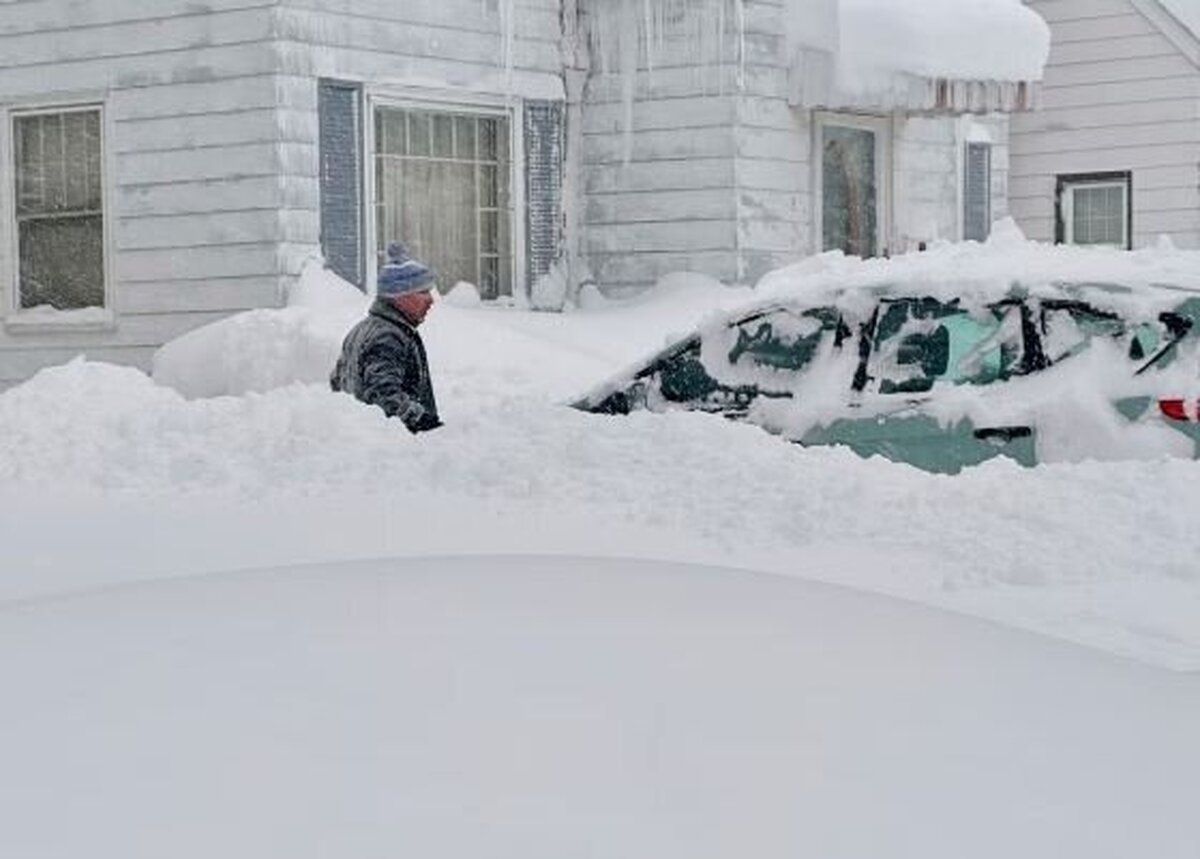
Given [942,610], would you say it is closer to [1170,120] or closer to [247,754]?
[247,754]

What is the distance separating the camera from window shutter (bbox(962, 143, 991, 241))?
20.6 meters

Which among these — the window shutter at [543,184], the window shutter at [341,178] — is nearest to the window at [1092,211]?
the window shutter at [543,184]

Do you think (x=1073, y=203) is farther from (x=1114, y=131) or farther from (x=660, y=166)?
(x=660, y=166)

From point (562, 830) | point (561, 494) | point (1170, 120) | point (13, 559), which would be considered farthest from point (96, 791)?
point (1170, 120)

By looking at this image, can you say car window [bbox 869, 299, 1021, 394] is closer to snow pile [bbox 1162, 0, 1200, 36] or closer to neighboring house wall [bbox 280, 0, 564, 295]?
neighboring house wall [bbox 280, 0, 564, 295]

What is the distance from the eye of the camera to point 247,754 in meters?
4.52

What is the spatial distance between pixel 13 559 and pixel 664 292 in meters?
10.2

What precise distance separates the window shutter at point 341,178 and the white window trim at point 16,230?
1643 millimetres

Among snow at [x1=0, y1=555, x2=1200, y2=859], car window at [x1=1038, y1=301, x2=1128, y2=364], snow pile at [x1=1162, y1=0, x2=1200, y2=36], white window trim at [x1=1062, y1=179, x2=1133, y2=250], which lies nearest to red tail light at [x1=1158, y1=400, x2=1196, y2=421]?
car window at [x1=1038, y1=301, x2=1128, y2=364]

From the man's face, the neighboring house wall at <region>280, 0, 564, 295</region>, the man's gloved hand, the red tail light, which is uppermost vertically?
the neighboring house wall at <region>280, 0, 564, 295</region>

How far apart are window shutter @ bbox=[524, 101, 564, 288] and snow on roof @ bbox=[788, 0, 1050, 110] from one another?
193 cm

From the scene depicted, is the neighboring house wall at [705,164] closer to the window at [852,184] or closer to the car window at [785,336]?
the window at [852,184]

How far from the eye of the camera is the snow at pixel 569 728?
13.5ft

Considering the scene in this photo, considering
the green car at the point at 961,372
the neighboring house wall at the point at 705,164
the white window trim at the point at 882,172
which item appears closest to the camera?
the green car at the point at 961,372
